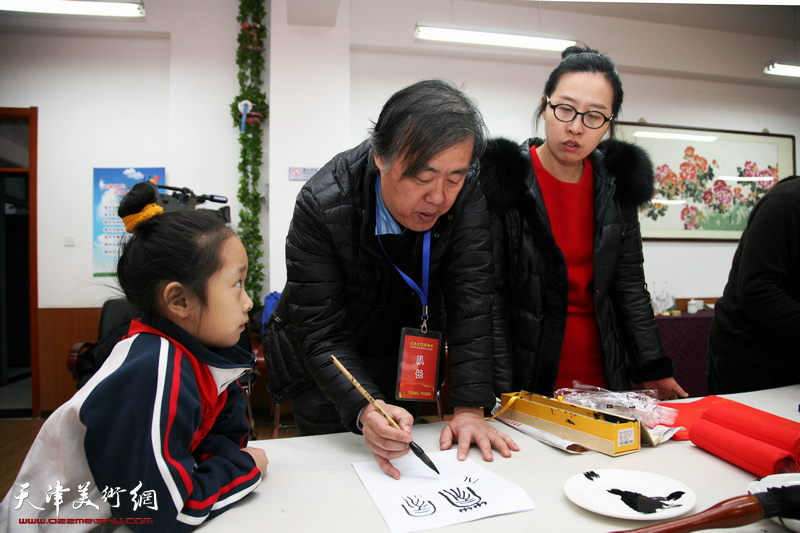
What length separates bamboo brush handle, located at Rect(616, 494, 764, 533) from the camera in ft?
1.96

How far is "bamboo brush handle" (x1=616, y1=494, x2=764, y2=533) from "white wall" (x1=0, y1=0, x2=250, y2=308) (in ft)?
13.1

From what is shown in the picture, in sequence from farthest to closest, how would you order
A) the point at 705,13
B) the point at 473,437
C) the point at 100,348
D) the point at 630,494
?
1. the point at 705,13
2. the point at 100,348
3. the point at 473,437
4. the point at 630,494

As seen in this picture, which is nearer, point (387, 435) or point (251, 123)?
point (387, 435)

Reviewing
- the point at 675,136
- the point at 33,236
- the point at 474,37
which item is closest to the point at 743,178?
the point at 675,136

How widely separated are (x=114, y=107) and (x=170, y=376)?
4.21 m

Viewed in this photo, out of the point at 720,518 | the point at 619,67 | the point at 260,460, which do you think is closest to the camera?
the point at 720,518

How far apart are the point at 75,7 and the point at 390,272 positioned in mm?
3546

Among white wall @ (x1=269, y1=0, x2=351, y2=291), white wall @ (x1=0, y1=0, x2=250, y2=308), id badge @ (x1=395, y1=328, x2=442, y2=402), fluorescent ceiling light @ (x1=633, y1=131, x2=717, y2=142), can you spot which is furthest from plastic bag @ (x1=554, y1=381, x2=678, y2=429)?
fluorescent ceiling light @ (x1=633, y1=131, x2=717, y2=142)

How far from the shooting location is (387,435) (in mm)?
867

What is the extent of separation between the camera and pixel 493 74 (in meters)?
4.46

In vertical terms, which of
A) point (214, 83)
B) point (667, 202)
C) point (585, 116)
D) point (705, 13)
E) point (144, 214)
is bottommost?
point (144, 214)

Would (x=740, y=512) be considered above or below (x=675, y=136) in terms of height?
below

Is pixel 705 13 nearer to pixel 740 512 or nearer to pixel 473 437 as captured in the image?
pixel 473 437

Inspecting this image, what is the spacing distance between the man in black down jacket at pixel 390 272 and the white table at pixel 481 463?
76 mm
